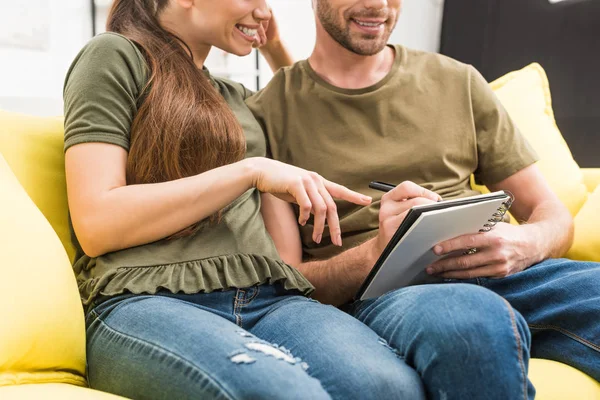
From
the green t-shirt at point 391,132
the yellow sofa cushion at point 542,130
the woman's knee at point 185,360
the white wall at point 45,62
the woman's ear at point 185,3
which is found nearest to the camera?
the woman's knee at point 185,360

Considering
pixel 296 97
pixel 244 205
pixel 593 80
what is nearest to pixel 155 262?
pixel 244 205

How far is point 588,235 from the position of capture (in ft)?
4.41

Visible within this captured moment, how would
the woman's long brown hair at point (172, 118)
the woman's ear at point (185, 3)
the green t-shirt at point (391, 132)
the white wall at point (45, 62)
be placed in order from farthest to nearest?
the white wall at point (45, 62)
the green t-shirt at point (391, 132)
the woman's ear at point (185, 3)
the woman's long brown hair at point (172, 118)

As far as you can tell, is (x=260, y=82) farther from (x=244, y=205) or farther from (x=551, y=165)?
(x=244, y=205)

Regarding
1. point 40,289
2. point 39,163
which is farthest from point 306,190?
point 39,163

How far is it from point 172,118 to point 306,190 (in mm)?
254

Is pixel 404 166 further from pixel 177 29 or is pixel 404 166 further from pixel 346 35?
pixel 177 29

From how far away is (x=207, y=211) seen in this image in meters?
0.93

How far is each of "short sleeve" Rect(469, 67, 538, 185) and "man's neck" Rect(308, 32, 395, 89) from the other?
0.65 ft

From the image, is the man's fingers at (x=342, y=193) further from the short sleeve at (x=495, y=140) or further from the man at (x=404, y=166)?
the short sleeve at (x=495, y=140)

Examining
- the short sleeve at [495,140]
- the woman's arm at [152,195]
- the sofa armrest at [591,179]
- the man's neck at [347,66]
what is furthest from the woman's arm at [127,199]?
the sofa armrest at [591,179]

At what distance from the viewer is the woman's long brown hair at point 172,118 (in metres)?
0.97

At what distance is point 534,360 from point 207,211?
0.57 metres

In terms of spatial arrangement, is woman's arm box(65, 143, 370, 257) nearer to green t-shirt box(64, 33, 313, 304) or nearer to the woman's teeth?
green t-shirt box(64, 33, 313, 304)
